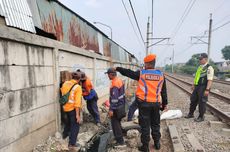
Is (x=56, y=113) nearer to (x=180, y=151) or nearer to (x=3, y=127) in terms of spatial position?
(x=3, y=127)

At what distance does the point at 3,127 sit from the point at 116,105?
2.26 m

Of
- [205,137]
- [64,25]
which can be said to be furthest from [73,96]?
[205,137]

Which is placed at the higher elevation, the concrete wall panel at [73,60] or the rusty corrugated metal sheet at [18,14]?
the rusty corrugated metal sheet at [18,14]

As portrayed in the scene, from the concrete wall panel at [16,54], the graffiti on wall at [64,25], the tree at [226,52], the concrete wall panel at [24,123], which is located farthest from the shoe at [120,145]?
the tree at [226,52]

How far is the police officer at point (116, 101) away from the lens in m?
3.99

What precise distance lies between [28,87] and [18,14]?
140 cm

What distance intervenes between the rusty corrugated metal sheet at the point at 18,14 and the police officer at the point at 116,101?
6.37ft

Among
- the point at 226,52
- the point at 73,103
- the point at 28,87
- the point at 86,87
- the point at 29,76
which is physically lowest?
the point at 73,103

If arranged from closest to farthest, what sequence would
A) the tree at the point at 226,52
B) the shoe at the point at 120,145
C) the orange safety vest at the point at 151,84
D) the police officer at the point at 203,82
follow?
the orange safety vest at the point at 151,84 < the shoe at the point at 120,145 < the police officer at the point at 203,82 < the tree at the point at 226,52

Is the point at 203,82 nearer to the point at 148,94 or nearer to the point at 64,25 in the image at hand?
the point at 148,94

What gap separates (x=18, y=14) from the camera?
3.24 m

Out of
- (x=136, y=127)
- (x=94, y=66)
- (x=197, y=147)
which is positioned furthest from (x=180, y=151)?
(x=94, y=66)

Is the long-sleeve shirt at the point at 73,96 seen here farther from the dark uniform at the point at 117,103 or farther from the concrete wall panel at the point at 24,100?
the dark uniform at the point at 117,103

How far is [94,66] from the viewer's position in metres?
7.33
